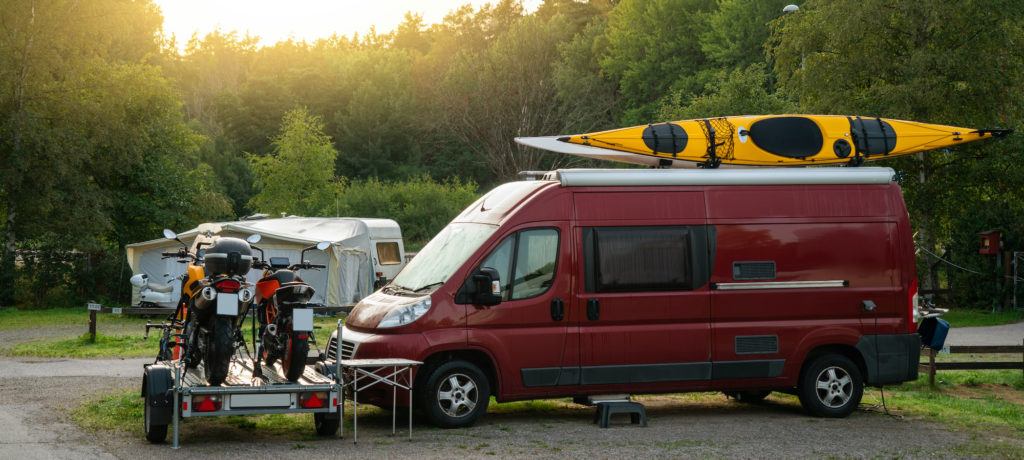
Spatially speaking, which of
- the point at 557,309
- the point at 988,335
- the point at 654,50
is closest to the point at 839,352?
the point at 557,309

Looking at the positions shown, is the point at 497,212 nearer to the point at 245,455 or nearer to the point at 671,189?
the point at 671,189

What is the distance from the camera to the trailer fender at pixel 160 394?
9.09 m

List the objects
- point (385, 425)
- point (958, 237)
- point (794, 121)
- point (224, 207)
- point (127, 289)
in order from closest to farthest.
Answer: point (385, 425) → point (794, 121) → point (958, 237) → point (127, 289) → point (224, 207)

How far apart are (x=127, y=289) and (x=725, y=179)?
1020 inches

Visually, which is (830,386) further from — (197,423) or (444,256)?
(197,423)

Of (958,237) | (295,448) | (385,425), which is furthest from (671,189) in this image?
(958,237)

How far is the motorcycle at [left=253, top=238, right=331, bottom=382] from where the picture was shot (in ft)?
31.7

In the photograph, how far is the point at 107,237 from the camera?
36.0m

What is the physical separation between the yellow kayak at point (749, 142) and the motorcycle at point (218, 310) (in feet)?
10.6

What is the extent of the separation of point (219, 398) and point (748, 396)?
6013mm

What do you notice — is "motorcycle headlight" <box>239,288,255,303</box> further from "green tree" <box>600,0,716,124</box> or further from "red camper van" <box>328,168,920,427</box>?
"green tree" <box>600,0,716,124</box>

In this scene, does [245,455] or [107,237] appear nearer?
[245,455]

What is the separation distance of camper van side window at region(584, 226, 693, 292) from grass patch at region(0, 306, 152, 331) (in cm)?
1731

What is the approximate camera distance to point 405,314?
10281 millimetres
